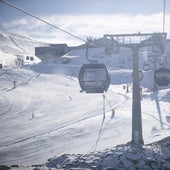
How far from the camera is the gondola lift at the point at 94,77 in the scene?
15391 mm

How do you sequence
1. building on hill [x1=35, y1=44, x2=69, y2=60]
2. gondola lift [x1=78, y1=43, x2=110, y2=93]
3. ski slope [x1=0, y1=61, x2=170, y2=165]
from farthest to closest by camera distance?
1. building on hill [x1=35, y1=44, x2=69, y2=60]
2. ski slope [x1=0, y1=61, x2=170, y2=165]
3. gondola lift [x1=78, y1=43, x2=110, y2=93]

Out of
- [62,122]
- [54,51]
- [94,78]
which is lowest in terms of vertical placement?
[62,122]

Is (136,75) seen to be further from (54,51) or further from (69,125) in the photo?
(54,51)

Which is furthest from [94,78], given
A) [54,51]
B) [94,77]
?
[54,51]

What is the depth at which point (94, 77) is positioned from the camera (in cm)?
1609

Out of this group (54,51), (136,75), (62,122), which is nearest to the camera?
(136,75)

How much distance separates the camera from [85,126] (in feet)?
82.8

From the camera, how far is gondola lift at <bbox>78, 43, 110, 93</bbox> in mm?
15391

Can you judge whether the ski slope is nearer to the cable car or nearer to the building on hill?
the cable car

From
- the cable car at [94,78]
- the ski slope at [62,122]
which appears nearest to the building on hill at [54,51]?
the ski slope at [62,122]

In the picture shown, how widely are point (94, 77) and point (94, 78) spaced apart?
25 centimetres

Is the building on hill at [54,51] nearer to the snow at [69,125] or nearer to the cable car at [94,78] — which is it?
the snow at [69,125]

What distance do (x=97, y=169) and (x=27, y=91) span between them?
37.5 metres

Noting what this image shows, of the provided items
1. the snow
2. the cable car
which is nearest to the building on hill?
the snow
